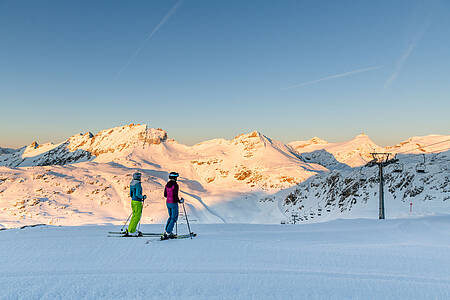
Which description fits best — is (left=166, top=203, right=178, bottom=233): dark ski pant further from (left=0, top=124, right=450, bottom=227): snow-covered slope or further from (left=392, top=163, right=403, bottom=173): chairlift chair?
(left=392, top=163, right=403, bottom=173): chairlift chair

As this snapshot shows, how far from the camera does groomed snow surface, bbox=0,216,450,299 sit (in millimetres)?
4918

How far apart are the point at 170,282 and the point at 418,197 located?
3272cm

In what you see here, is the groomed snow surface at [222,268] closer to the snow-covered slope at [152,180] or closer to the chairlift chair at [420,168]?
the snow-covered slope at [152,180]

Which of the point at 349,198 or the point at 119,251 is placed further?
the point at 349,198

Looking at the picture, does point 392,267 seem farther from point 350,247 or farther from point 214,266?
point 214,266

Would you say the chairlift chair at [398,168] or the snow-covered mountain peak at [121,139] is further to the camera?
the snow-covered mountain peak at [121,139]

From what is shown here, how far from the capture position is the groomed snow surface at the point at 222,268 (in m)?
4.92

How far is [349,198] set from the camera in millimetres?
37688

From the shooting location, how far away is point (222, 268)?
19.9 feet

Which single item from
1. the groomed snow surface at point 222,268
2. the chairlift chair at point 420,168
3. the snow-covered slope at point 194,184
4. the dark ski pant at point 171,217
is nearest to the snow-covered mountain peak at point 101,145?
the snow-covered slope at point 194,184

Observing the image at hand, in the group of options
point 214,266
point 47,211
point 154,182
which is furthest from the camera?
point 154,182

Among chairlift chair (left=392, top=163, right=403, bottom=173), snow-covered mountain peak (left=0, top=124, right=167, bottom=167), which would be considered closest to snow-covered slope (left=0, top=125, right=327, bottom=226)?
snow-covered mountain peak (left=0, top=124, right=167, bottom=167)

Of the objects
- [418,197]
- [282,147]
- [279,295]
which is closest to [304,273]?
[279,295]

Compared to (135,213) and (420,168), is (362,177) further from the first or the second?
(135,213)
